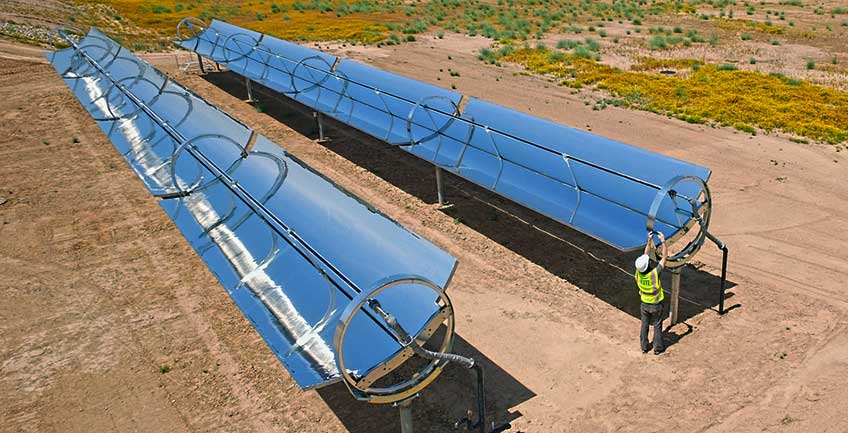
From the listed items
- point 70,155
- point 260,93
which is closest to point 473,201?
point 70,155

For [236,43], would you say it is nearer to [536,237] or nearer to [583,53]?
[583,53]

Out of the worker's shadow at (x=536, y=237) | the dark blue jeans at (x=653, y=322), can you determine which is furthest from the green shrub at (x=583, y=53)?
the dark blue jeans at (x=653, y=322)

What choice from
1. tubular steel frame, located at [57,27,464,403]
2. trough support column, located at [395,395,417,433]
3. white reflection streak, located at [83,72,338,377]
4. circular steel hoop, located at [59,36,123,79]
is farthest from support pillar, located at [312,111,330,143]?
trough support column, located at [395,395,417,433]

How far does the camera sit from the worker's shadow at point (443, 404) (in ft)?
23.7

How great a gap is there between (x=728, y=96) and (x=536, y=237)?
488 inches

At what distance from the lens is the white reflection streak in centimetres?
684

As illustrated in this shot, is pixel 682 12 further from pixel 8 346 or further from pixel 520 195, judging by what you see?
pixel 8 346

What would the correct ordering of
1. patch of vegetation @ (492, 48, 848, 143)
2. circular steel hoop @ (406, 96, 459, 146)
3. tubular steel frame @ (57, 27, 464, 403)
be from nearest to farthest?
tubular steel frame @ (57, 27, 464, 403), circular steel hoop @ (406, 96, 459, 146), patch of vegetation @ (492, 48, 848, 143)

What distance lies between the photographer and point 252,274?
868 cm

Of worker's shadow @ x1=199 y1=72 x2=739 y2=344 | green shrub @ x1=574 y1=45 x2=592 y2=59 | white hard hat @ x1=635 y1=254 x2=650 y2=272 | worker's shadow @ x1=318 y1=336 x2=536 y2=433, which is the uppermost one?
green shrub @ x1=574 y1=45 x2=592 y2=59

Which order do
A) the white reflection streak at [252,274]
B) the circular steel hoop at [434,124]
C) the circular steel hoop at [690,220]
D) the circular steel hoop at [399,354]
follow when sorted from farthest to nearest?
the circular steel hoop at [434,124], the circular steel hoop at [690,220], the white reflection streak at [252,274], the circular steel hoop at [399,354]

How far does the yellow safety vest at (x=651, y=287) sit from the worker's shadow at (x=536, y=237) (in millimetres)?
920

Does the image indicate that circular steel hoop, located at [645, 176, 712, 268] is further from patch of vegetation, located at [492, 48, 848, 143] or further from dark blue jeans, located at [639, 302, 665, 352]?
patch of vegetation, located at [492, 48, 848, 143]

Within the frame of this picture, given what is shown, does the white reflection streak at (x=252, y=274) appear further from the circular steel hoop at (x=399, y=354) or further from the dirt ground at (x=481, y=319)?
the dirt ground at (x=481, y=319)
